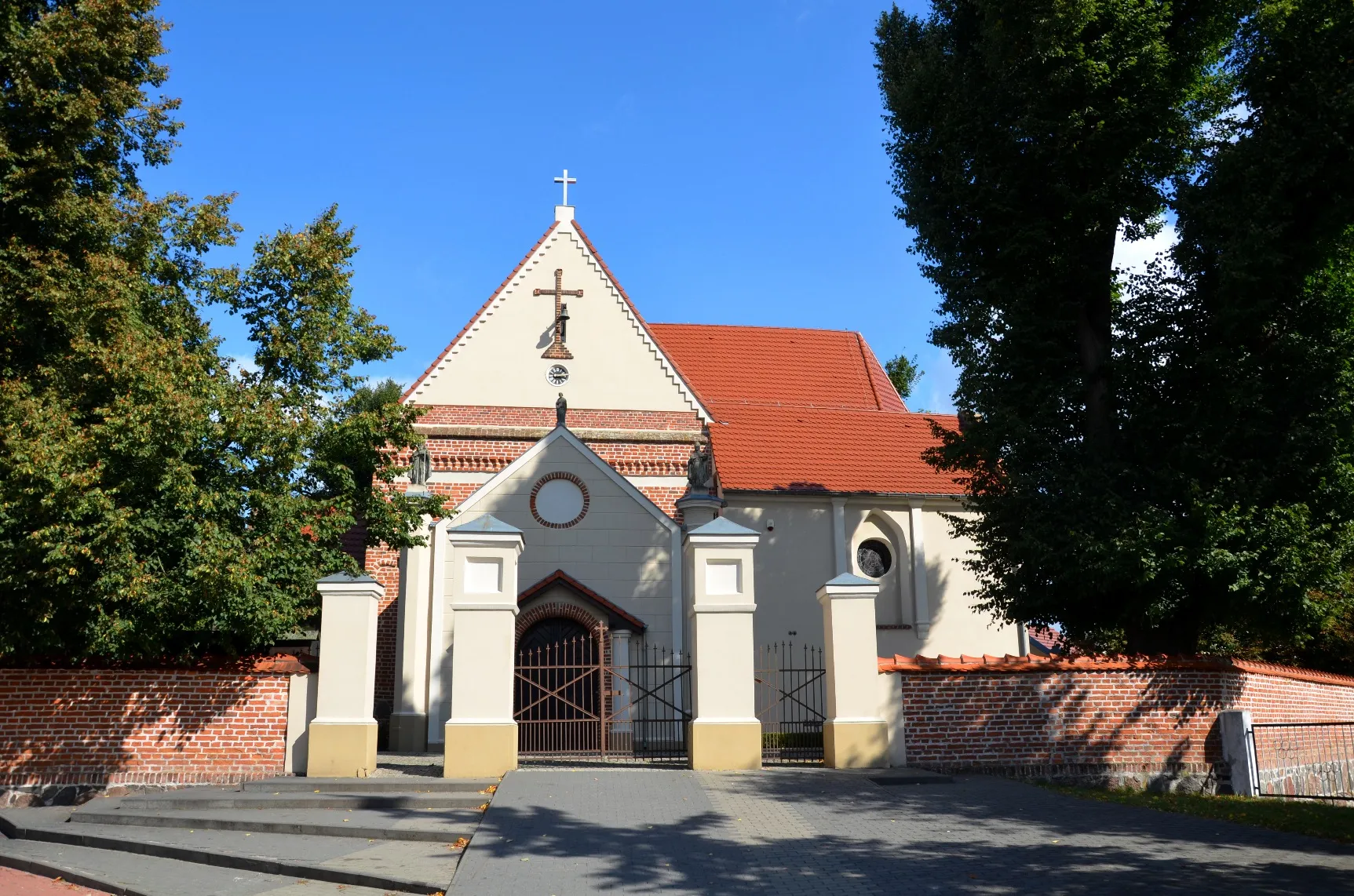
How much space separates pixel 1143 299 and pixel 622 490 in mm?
8681

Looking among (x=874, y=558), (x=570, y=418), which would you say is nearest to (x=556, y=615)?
(x=570, y=418)

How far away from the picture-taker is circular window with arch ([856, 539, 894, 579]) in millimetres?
22422

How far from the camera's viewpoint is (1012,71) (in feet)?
48.1

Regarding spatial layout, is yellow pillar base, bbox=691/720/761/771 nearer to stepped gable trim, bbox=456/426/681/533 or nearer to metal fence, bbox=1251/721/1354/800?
metal fence, bbox=1251/721/1354/800

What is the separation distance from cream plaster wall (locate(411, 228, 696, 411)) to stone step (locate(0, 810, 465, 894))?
11918 millimetres

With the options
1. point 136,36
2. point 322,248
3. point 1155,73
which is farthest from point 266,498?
point 1155,73

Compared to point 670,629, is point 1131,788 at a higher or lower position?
lower

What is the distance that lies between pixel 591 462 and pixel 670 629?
124 inches

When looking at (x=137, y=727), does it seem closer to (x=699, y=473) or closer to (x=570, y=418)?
(x=699, y=473)

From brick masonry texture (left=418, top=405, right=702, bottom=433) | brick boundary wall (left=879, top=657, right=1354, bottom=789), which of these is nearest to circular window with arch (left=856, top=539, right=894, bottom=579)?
brick masonry texture (left=418, top=405, right=702, bottom=433)

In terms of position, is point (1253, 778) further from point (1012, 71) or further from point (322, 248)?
point (322, 248)

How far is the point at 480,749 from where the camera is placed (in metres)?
11.6

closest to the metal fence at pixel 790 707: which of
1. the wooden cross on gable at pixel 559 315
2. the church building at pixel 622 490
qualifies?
the church building at pixel 622 490

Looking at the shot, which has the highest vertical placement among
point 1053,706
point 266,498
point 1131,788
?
point 266,498
